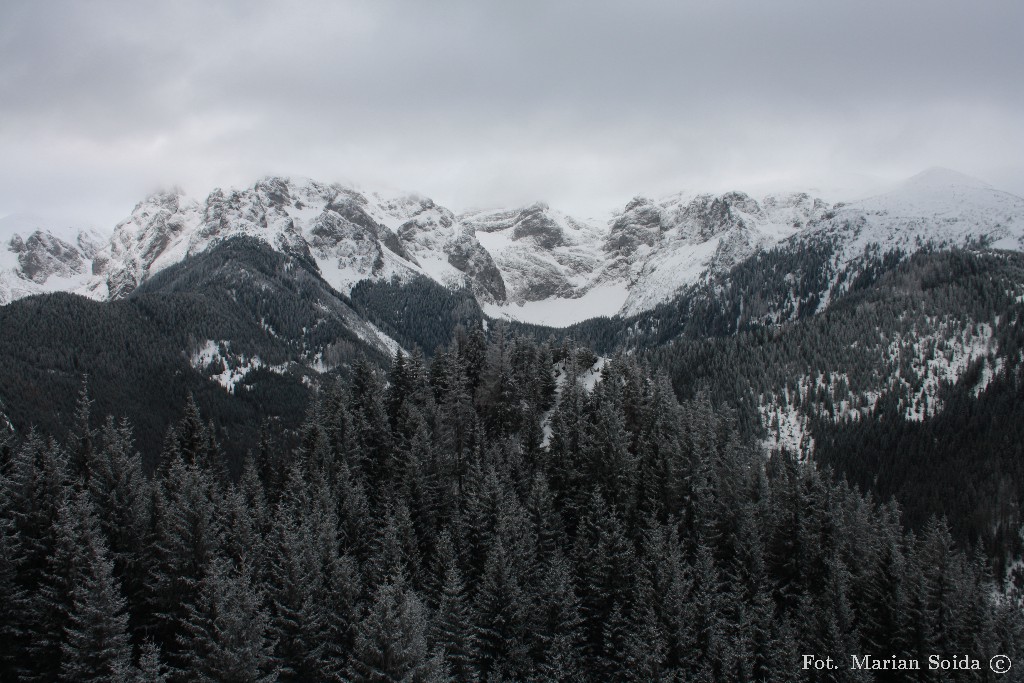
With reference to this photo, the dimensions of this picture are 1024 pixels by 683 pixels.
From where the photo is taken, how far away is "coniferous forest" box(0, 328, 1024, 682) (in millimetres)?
38062

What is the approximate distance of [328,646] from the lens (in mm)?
40688

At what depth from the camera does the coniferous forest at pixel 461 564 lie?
38.1m

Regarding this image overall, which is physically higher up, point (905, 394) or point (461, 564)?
point (905, 394)

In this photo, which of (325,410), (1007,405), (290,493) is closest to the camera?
(290,493)

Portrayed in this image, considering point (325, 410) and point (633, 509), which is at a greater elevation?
point (325, 410)

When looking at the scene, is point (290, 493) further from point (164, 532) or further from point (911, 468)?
point (911, 468)

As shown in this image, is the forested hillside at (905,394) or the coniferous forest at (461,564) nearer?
the coniferous forest at (461,564)

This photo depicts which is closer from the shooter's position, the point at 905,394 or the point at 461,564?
the point at 461,564

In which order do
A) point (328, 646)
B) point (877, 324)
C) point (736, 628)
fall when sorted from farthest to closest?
point (877, 324)
point (736, 628)
point (328, 646)

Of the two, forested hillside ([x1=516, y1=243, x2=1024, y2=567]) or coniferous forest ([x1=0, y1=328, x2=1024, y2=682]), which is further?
forested hillside ([x1=516, y1=243, x2=1024, y2=567])

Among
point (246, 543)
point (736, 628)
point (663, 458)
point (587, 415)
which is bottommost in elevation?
point (736, 628)

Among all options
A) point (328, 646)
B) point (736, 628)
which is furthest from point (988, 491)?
point (328, 646)

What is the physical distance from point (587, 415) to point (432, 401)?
62.1 feet

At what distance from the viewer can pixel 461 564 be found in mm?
52688
